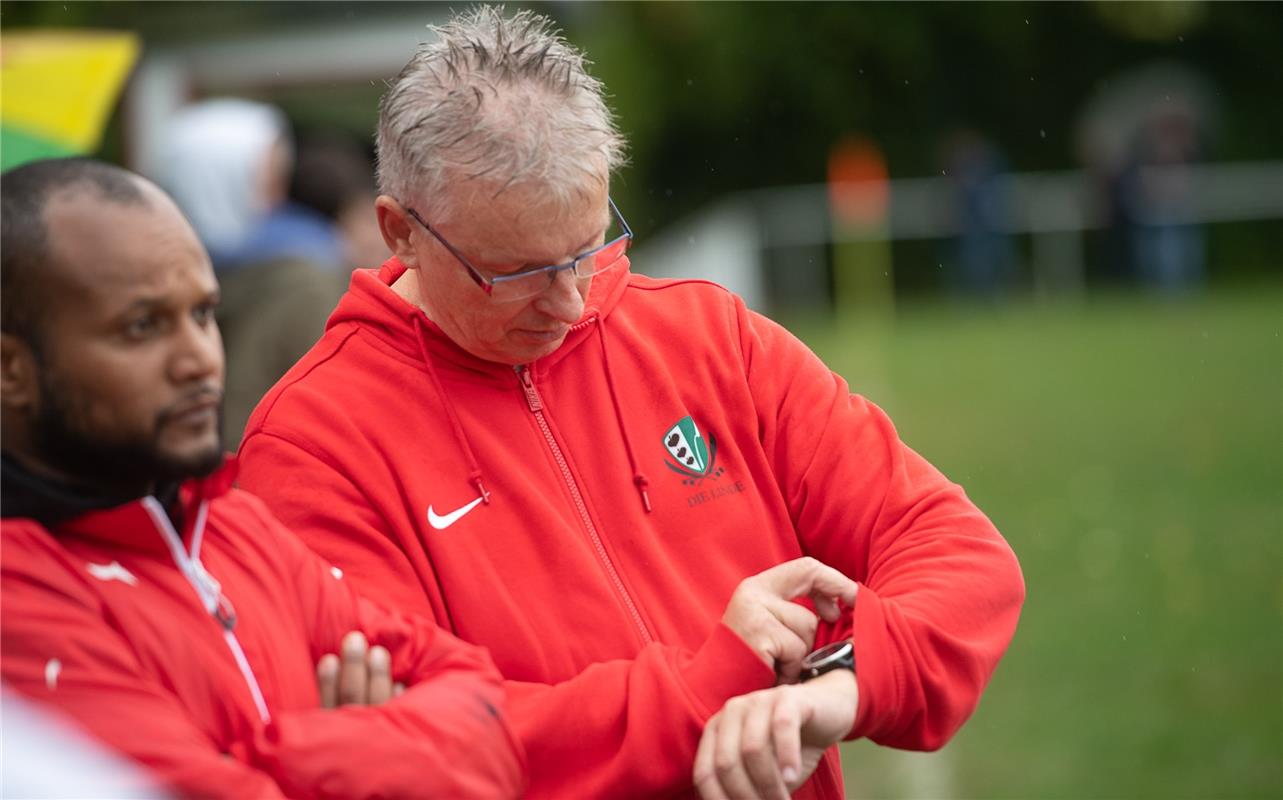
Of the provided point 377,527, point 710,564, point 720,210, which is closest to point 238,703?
point 377,527

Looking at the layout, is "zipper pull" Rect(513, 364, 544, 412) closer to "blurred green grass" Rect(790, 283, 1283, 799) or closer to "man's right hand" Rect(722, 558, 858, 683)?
"man's right hand" Rect(722, 558, 858, 683)

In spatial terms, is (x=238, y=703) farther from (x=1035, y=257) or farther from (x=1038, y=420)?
(x=1035, y=257)

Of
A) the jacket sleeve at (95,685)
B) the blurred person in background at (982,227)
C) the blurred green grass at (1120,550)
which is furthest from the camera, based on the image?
the blurred person in background at (982,227)

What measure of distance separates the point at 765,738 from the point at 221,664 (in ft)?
2.35

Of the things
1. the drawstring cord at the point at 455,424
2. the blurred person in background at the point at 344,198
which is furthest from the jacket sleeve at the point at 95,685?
the blurred person in background at the point at 344,198

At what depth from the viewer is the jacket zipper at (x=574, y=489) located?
2.53 meters

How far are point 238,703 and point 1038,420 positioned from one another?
12.2m

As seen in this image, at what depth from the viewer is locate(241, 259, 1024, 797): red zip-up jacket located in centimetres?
237

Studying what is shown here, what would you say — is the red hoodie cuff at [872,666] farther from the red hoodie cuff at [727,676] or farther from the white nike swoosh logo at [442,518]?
the white nike swoosh logo at [442,518]

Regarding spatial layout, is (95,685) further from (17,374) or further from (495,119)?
(495,119)

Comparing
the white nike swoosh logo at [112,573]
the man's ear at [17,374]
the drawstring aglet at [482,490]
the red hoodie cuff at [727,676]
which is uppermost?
the man's ear at [17,374]

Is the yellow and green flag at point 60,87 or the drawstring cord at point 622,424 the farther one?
the yellow and green flag at point 60,87

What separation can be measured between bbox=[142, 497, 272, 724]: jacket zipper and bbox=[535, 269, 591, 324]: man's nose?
2.33ft

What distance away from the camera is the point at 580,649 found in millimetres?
2484
